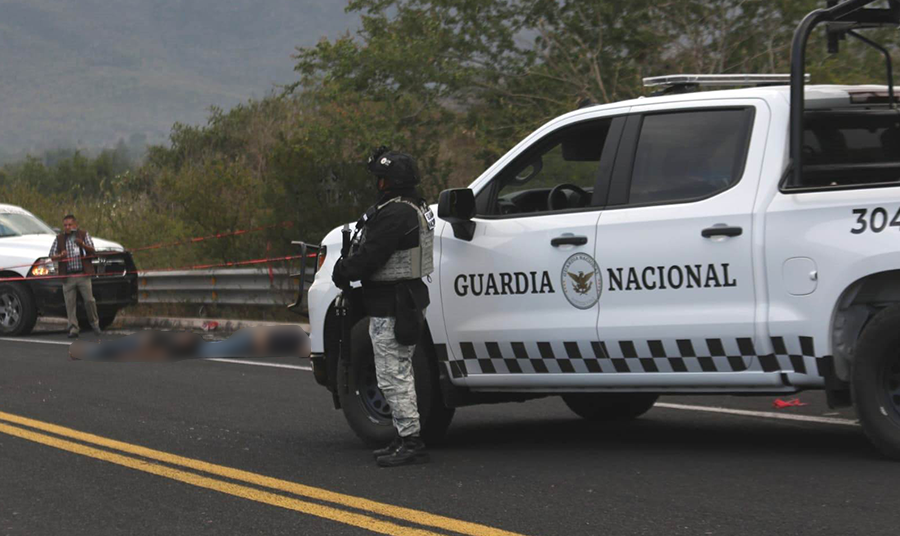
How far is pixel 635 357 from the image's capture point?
273 inches

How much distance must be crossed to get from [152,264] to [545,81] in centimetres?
958

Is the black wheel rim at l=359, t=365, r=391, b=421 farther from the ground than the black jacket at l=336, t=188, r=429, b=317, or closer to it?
closer to it

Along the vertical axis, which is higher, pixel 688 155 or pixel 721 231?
pixel 688 155

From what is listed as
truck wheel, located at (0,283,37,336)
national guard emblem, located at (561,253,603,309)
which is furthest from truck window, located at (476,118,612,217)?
truck wheel, located at (0,283,37,336)

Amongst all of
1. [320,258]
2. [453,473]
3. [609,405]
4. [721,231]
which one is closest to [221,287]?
[320,258]

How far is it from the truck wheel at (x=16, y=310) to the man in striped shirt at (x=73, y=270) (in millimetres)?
689

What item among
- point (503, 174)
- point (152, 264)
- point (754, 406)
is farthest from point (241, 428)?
point (152, 264)

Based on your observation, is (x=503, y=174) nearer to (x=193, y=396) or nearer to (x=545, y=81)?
(x=193, y=396)

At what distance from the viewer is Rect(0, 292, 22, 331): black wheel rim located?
18.8 meters

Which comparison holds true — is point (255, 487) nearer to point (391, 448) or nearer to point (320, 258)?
point (391, 448)

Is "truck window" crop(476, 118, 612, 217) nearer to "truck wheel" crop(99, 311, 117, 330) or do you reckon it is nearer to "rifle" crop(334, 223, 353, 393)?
"rifle" crop(334, 223, 353, 393)

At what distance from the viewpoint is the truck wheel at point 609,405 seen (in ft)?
28.0

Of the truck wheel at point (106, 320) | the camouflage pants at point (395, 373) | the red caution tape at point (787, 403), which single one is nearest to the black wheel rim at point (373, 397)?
the camouflage pants at point (395, 373)

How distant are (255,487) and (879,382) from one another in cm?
317
